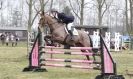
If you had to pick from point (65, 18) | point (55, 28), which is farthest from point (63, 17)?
point (55, 28)

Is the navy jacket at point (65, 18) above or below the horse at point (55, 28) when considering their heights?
above

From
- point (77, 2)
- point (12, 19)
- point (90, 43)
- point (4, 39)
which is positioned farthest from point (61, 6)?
point (90, 43)

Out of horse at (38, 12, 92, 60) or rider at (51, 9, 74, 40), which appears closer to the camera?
rider at (51, 9, 74, 40)

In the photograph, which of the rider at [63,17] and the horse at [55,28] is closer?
the rider at [63,17]

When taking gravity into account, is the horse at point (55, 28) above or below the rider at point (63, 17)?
below

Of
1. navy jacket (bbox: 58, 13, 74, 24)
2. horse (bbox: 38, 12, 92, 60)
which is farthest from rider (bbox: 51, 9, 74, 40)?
horse (bbox: 38, 12, 92, 60)

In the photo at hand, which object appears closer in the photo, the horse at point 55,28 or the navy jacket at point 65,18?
the navy jacket at point 65,18

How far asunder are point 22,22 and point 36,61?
94797mm

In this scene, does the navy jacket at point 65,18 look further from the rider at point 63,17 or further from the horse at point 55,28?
the horse at point 55,28

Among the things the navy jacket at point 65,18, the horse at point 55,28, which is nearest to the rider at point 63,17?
the navy jacket at point 65,18

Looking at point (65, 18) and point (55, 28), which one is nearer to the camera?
point (65, 18)

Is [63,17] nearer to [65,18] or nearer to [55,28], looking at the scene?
[65,18]

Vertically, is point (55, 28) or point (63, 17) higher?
point (63, 17)

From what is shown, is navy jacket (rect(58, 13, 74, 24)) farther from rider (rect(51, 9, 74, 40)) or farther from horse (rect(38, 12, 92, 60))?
horse (rect(38, 12, 92, 60))
